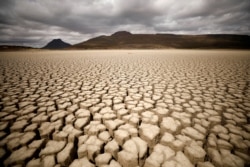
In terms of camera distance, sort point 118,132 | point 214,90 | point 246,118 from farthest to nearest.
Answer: point 214,90
point 246,118
point 118,132

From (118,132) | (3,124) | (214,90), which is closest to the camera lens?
(118,132)

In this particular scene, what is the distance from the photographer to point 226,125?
1.47 meters

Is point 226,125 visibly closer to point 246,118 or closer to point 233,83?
point 246,118

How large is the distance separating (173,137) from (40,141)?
4.17 ft

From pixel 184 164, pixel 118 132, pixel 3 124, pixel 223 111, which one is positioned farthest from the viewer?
pixel 223 111

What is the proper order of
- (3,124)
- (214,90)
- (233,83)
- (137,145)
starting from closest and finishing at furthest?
(137,145) < (3,124) < (214,90) < (233,83)

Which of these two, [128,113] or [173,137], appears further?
[128,113]

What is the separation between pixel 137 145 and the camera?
1.18 meters

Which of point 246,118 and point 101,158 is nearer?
point 101,158

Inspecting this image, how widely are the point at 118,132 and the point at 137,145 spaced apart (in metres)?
0.24

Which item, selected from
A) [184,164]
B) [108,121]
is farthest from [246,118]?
[108,121]

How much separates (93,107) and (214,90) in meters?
2.32

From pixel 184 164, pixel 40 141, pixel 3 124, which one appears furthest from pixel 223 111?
pixel 3 124

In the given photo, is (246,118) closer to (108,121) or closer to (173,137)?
(173,137)
